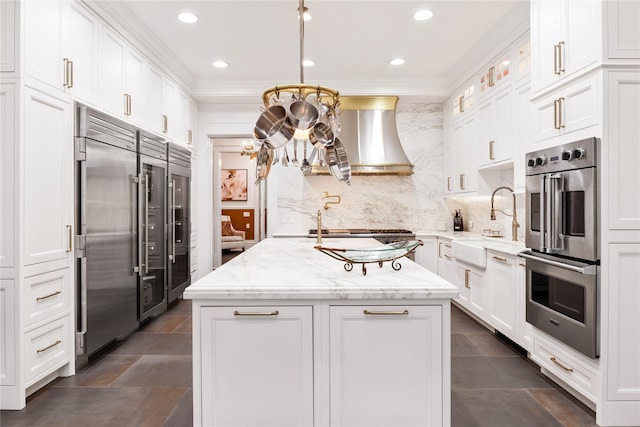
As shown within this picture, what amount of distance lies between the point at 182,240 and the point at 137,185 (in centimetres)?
137

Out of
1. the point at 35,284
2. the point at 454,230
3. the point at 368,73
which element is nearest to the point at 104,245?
the point at 35,284

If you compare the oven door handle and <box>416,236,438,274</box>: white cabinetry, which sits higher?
the oven door handle

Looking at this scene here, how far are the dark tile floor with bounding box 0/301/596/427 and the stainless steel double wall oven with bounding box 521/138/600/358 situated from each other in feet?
1.31

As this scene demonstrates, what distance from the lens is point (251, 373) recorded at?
164 cm

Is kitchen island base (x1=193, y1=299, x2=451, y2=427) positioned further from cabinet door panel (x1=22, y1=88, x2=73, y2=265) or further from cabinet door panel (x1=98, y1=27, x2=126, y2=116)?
cabinet door panel (x1=98, y1=27, x2=126, y2=116)

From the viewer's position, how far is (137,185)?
351 centimetres

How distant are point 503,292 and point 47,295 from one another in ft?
11.1

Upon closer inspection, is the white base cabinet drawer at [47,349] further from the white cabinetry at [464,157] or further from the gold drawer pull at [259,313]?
the white cabinetry at [464,157]

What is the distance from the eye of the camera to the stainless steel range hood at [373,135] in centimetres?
527

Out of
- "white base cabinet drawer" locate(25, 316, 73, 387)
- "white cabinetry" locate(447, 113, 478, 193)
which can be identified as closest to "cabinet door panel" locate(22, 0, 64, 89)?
"white base cabinet drawer" locate(25, 316, 73, 387)

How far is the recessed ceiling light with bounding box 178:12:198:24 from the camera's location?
11.2 feet

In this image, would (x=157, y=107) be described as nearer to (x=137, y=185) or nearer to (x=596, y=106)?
(x=137, y=185)

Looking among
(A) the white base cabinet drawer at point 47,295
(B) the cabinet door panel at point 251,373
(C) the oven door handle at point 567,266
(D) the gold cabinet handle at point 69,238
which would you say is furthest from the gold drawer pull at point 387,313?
(D) the gold cabinet handle at point 69,238

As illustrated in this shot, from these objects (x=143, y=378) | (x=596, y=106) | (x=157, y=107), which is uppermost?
(x=157, y=107)
